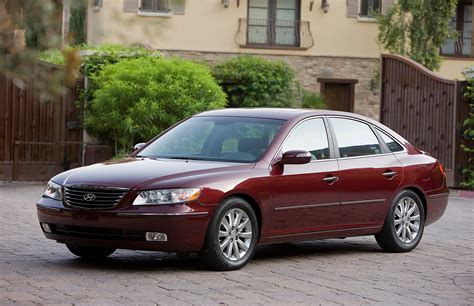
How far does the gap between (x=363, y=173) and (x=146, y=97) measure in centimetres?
885

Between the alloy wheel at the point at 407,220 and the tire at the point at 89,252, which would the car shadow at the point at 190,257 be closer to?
the tire at the point at 89,252

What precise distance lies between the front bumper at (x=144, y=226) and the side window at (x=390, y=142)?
10.2ft

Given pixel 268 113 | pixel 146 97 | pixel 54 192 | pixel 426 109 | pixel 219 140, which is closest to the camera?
pixel 54 192

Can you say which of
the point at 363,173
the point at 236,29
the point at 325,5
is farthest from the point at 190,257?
the point at 325,5

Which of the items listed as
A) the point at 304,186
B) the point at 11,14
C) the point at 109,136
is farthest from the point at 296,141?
the point at 109,136

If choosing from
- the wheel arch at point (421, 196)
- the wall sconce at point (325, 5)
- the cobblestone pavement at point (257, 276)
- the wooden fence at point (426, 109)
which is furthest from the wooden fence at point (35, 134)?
the wall sconce at point (325, 5)

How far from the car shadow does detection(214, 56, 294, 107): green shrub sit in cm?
2176

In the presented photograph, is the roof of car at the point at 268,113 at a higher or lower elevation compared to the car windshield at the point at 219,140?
higher

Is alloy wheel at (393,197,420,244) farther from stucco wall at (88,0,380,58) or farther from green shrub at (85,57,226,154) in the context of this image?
stucco wall at (88,0,380,58)

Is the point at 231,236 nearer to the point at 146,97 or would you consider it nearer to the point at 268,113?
the point at 268,113

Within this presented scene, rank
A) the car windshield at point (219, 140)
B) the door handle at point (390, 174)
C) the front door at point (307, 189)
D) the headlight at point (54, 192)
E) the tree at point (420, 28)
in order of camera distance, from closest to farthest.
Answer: the headlight at point (54, 192) → the front door at point (307, 189) → the car windshield at point (219, 140) → the door handle at point (390, 174) → the tree at point (420, 28)

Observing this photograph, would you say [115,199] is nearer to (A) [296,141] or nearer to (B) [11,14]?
(A) [296,141]

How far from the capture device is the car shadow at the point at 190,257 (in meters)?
11.0

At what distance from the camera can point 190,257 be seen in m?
11.9
